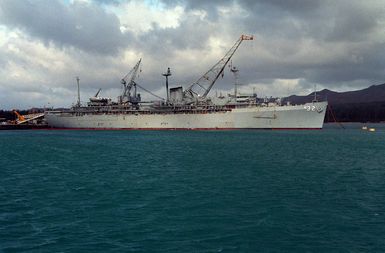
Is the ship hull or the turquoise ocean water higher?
the ship hull

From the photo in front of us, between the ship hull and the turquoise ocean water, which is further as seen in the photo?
the ship hull

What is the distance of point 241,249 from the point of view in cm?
1459

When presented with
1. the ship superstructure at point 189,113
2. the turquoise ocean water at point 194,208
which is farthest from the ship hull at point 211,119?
the turquoise ocean water at point 194,208

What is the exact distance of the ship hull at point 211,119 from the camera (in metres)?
102

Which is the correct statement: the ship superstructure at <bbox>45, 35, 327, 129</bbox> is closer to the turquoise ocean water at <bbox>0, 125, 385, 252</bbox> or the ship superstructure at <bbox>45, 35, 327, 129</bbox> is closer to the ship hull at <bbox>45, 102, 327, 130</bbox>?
the ship hull at <bbox>45, 102, 327, 130</bbox>

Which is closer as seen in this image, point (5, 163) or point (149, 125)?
point (5, 163)

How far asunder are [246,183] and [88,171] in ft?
50.2

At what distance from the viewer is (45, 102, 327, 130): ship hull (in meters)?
102

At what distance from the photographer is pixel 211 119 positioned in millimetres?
110688

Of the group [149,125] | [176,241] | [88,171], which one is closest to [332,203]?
[176,241]

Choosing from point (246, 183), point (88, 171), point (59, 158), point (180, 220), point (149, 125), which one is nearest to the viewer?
point (180, 220)

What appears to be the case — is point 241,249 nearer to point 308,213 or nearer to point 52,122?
point 308,213

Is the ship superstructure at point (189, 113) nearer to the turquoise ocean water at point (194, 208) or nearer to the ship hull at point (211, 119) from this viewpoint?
the ship hull at point (211, 119)

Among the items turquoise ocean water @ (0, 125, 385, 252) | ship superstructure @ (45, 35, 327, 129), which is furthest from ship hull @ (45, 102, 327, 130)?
turquoise ocean water @ (0, 125, 385, 252)
